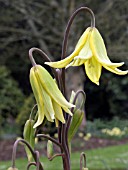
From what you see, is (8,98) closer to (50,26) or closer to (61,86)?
(50,26)

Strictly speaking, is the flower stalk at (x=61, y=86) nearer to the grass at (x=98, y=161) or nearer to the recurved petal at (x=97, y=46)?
the recurved petal at (x=97, y=46)

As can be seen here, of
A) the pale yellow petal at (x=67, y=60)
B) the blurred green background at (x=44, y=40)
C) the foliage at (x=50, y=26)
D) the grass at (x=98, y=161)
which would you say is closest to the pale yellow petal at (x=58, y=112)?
the pale yellow petal at (x=67, y=60)

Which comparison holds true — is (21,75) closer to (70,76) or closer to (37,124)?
(70,76)

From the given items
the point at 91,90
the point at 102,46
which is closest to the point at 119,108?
the point at 91,90

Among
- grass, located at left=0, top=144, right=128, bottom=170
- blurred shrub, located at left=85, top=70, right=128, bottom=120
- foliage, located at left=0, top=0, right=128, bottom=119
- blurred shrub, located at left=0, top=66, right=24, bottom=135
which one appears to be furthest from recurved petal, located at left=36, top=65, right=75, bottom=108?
blurred shrub, located at left=85, top=70, right=128, bottom=120

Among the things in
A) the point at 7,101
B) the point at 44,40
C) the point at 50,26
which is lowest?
the point at 7,101

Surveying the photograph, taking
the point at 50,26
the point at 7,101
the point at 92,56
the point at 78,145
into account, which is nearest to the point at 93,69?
the point at 92,56
